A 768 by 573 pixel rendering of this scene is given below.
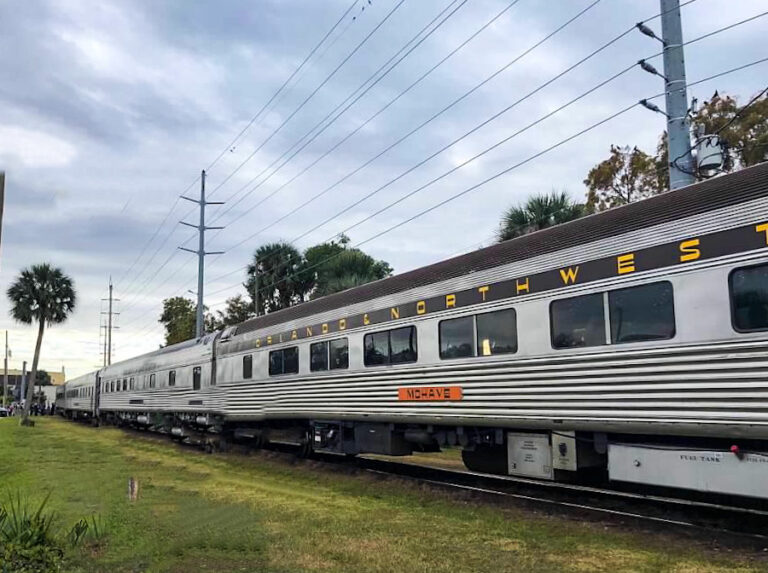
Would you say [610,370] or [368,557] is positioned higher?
[610,370]

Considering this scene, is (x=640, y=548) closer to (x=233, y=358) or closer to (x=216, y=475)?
(x=216, y=475)

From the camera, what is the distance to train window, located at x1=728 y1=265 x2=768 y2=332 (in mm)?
6723

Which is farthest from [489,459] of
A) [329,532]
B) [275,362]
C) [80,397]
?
[80,397]

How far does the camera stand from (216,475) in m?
14.1

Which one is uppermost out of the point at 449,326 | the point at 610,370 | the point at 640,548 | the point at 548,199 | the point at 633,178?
the point at 633,178

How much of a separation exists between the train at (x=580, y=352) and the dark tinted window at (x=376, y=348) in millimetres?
35

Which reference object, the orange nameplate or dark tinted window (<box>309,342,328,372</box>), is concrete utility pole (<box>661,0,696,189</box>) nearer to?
the orange nameplate

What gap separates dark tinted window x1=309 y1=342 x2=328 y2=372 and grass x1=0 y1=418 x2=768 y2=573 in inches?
83.7

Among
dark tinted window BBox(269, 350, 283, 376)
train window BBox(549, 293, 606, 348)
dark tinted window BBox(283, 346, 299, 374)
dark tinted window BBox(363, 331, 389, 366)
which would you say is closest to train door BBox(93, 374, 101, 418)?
dark tinted window BBox(269, 350, 283, 376)

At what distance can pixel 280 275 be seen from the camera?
37531 millimetres

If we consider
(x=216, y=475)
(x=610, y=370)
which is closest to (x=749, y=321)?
(x=610, y=370)

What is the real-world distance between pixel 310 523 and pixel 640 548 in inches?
143

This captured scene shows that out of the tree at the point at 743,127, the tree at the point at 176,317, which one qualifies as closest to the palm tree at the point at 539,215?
the tree at the point at 743,127

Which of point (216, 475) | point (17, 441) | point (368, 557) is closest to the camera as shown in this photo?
point (368, 557)
